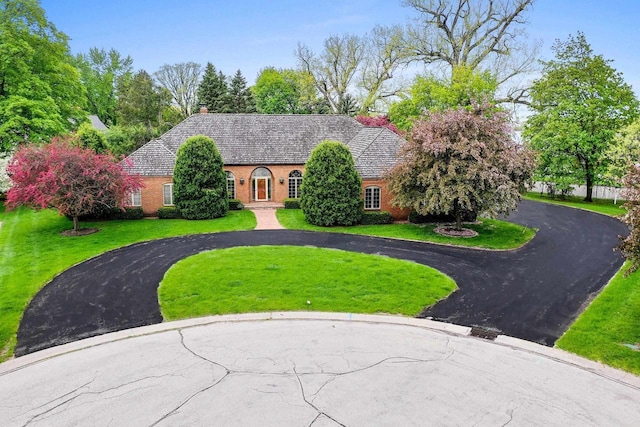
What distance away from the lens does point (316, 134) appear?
32.4 m

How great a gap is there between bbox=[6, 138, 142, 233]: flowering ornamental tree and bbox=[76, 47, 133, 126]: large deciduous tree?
4198 centimetres

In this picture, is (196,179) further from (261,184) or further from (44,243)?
(44,243)

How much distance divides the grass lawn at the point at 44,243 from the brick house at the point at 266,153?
3.34m

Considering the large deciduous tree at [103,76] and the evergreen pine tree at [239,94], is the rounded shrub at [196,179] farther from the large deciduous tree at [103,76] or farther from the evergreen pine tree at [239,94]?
the large deciduous tree at [103,76]

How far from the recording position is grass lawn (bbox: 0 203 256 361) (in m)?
12.6

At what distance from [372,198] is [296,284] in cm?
1295

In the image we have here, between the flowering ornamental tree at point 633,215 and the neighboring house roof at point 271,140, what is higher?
the neighboring house roof at point 271,140

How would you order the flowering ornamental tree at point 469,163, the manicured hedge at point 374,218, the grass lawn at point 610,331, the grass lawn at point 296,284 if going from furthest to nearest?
the manicured hedge at point 374,218 < the flowering ornamental tree at point 469,163 < the grass lawn at point 296,284 < the grass lawn at point 610,331

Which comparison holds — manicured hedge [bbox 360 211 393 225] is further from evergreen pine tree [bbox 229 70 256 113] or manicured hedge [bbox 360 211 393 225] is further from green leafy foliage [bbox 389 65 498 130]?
evergreen pine tree [bbox 229 70 256 113]

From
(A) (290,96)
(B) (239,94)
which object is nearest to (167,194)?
(B) (239,94)

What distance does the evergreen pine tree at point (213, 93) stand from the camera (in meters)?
49.7

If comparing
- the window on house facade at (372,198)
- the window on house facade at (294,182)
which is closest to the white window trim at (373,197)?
the window on house facade at (372,198)

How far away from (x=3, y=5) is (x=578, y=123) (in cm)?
4116

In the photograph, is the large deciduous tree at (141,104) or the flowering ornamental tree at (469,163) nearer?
the flowering ornamental tree at (469,163)
